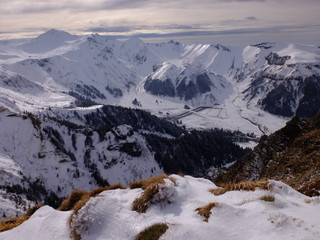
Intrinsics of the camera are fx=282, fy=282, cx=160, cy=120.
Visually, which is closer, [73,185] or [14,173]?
[14,173]

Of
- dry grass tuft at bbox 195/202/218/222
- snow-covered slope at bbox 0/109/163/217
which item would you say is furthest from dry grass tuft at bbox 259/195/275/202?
snow-covered slope at bbox 0/109/163/217

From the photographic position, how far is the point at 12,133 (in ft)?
504

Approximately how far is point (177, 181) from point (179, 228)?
605 centimetres

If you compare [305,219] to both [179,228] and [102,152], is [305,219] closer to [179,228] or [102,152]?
[179,228]

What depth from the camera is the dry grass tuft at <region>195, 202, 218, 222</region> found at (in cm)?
1409

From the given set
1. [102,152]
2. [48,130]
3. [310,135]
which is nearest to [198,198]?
Result: [310,135]

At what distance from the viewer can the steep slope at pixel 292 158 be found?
2606 centimetres

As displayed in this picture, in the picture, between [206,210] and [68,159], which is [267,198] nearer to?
[206,210]

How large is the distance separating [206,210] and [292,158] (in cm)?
A: 2544

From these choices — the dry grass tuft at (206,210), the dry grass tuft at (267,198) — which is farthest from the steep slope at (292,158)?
the dry grass tuft at (206,210)

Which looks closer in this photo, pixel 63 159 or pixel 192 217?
pixel 192 217

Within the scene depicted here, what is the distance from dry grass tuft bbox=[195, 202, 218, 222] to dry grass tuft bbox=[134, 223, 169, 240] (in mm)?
1972

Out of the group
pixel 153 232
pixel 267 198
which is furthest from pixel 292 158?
pixel 153 232

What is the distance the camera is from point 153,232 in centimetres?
1362
